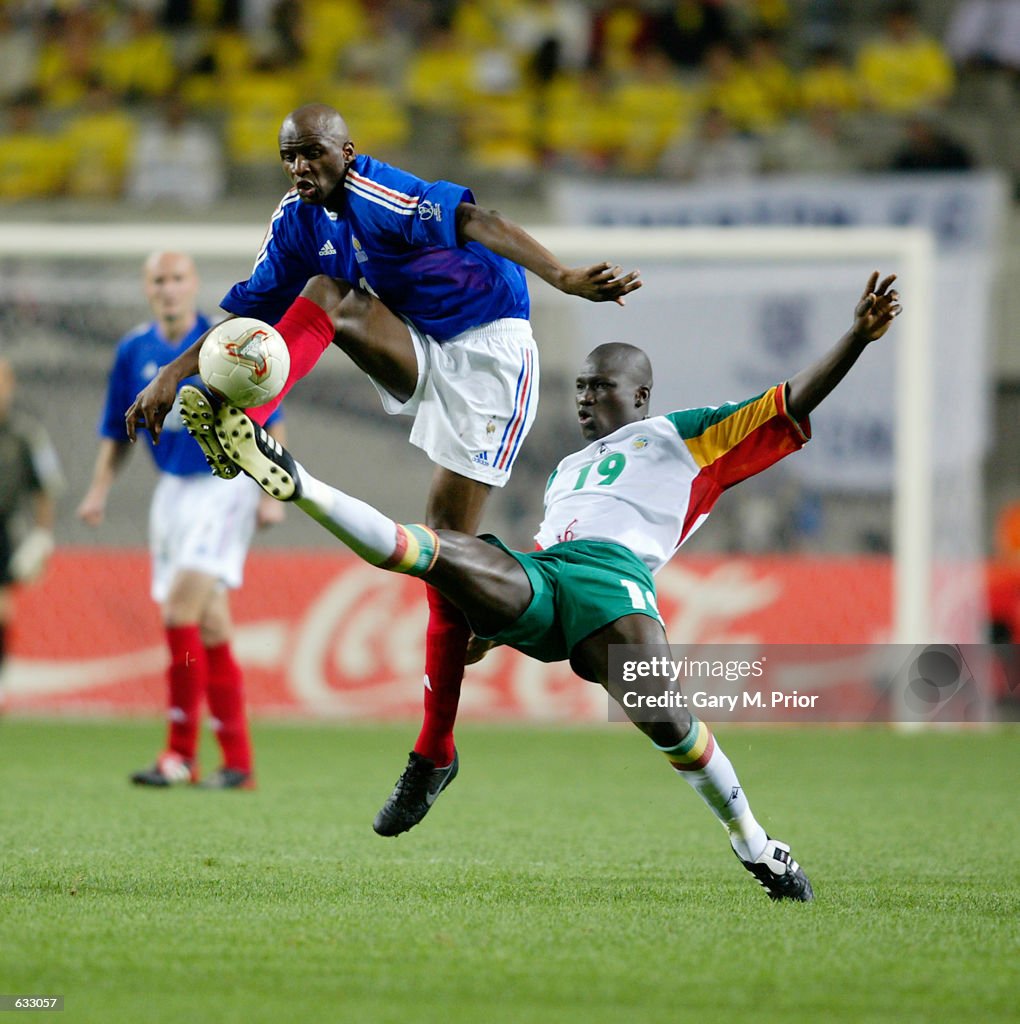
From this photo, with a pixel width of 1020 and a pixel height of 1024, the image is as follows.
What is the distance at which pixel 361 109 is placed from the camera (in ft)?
47.9

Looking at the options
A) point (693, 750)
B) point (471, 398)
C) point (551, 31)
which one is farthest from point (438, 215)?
point (551, 31)

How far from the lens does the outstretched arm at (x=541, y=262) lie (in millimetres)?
3951

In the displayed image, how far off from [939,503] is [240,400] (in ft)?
26.3

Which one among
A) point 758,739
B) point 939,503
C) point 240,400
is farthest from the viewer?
point 939,503

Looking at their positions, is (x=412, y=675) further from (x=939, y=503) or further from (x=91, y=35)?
(x=91, y=35)

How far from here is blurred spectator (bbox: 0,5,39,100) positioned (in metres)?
15.3

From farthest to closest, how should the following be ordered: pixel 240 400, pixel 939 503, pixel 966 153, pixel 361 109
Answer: pixel 361 109 → pixel 966 153 → pixel 939 503 → pixel 240 400

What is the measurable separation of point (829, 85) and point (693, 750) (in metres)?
12.0


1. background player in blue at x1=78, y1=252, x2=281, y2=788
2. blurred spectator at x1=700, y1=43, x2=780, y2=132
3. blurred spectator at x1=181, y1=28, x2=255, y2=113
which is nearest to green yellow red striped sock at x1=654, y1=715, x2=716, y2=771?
background player in blue at x1=78, y1=252, x2=281, y2=788

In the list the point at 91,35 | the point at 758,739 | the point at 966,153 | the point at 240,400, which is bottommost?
the point at 758,739

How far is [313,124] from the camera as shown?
4.53m

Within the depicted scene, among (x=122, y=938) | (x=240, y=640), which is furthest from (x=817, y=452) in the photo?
(x=122, y=938)

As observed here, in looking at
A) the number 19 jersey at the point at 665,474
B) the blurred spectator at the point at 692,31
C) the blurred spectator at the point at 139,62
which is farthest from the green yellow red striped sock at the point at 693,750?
the blurred spectator at the point at 139,62

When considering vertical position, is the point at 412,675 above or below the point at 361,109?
below
